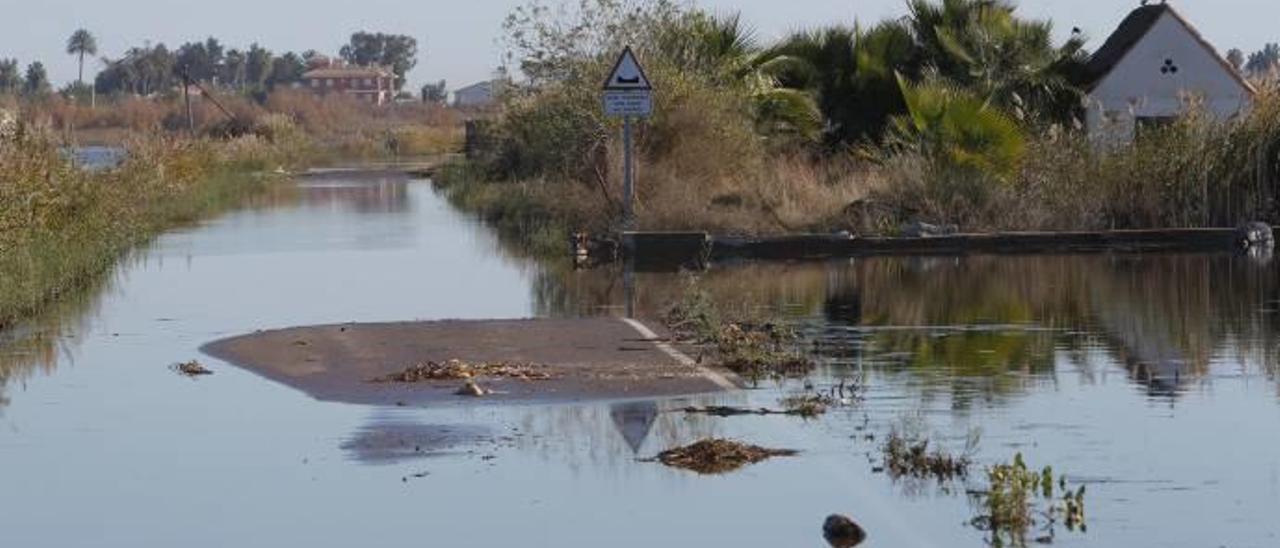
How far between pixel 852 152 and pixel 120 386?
2323 cm

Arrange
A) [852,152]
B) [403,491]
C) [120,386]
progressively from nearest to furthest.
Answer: [403,491]
[120,386]
[852,152]

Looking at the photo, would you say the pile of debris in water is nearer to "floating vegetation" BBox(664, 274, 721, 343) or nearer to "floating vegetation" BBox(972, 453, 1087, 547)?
"floating vegetation" BBox(664, 274, 721, 343)

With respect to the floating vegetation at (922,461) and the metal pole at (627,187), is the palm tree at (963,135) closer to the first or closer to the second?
the metal pole at (627,187)

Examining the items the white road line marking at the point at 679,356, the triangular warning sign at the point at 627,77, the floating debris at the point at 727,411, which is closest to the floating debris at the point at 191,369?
the white road line marking at the point at 679,356

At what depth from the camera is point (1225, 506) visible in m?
11.5

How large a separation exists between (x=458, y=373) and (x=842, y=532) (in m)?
6.71

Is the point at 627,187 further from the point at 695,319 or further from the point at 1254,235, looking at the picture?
the point at 695,319

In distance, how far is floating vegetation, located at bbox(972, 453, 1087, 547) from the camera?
11.0 metres

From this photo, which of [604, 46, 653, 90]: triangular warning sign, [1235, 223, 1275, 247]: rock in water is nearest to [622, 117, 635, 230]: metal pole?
[604, 46, 653, 90]: triangular warning sign

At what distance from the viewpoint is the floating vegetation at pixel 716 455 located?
1311 cm

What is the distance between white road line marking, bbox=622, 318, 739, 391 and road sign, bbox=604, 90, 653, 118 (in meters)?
8.60

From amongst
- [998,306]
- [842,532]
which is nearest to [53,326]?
[998,306]

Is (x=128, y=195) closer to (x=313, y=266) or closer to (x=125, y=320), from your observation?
(x=313, y=266)

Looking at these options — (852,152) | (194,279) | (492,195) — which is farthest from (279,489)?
(492,195)
